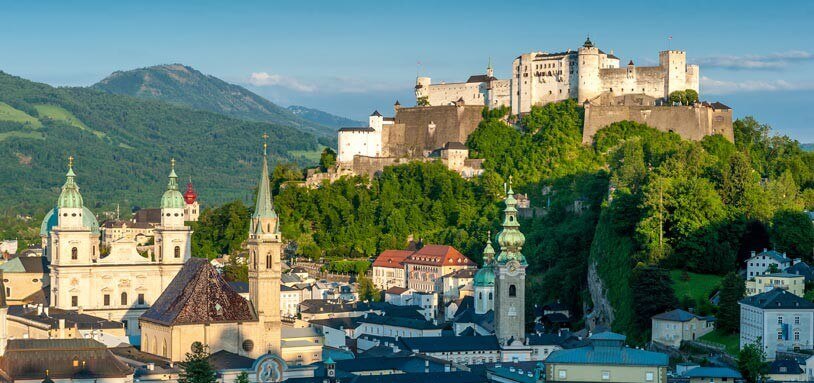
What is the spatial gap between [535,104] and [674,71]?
11.1 meters

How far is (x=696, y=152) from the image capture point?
9306cm

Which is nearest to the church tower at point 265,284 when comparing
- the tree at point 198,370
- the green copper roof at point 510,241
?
the tree at point 198,370

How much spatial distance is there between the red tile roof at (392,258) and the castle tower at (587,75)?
57.4 ft

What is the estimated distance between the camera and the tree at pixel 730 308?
6869 centimetres

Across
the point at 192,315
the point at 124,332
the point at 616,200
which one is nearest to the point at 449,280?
the point at 616,200

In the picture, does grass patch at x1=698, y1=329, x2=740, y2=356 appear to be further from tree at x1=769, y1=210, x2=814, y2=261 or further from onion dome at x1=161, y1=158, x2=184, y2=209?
onion dome at x1=161, y1=158, x2=184, y2=209

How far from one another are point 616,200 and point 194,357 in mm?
34728

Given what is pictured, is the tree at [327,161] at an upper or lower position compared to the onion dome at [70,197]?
upper

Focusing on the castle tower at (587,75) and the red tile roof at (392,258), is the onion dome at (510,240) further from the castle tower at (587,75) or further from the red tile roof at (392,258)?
the castle tower at (587,75)

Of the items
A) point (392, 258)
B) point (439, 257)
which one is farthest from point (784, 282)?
point (392, 258)

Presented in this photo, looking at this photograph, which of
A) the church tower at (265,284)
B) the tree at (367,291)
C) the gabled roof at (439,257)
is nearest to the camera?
the church tower at (265,284)

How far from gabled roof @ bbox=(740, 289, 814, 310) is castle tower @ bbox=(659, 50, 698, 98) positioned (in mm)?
46922

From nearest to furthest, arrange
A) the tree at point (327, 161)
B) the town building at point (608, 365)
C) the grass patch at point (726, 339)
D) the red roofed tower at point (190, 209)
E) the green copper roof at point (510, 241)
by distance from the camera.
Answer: the town building at point (608, 365) → the grass patch at point (726, 339) → the green copper roof at point (510, 241) → the tree at point (327, 161) → the red roofed tower at point (190, 209)

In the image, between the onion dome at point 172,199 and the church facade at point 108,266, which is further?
the onion dome at point 172,199
